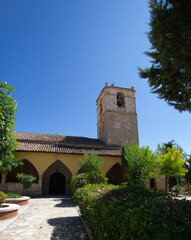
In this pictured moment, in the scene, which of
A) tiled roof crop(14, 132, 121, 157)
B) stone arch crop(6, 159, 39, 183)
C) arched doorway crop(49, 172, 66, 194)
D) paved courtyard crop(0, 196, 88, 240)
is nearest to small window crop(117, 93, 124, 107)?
tiled roof crop(14, 132, 121, 157)

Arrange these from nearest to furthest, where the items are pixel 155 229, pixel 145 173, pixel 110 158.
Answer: pixel 155 229 < pixel 145 173 < pixel 110 158

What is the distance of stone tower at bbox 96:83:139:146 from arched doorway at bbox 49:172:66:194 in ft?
23.2

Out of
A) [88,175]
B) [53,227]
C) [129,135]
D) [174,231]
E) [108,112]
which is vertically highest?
[108,112]

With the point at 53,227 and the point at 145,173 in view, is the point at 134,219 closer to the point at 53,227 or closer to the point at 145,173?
the point at 53,227

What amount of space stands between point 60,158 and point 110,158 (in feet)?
15.1

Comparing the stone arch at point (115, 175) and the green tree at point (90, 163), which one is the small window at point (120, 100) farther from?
the green tree at point (90, 163)

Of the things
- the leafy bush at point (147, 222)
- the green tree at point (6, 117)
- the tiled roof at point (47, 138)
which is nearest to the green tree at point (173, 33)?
the leafy bush at point (147, 222)

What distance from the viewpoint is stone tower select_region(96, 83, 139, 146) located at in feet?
69.3

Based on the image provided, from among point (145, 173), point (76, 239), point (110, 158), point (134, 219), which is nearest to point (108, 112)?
Answer: point (110, 158)

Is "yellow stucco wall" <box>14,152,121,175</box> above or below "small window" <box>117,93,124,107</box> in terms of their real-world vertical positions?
below

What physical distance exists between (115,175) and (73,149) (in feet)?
17.1

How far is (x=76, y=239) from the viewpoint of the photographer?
13.0 feet

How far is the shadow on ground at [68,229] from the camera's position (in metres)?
4.13

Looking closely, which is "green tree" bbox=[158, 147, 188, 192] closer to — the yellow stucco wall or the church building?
the church building
